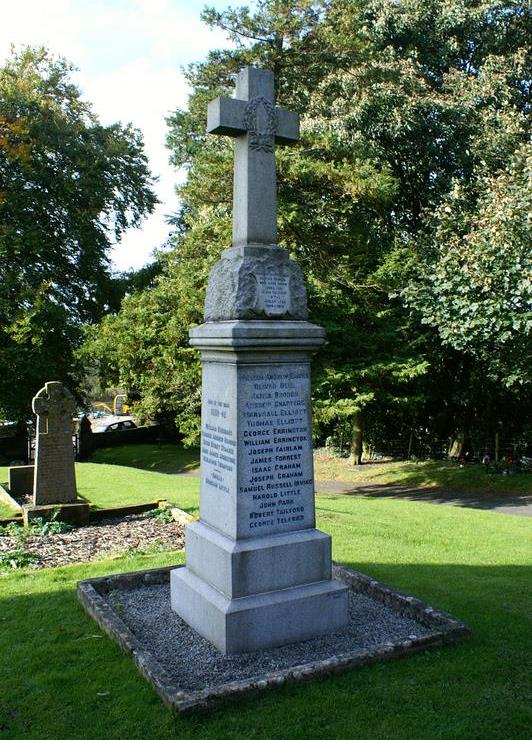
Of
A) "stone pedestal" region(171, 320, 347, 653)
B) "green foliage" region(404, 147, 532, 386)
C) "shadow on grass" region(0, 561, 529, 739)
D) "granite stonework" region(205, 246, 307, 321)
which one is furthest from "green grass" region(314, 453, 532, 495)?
"granite stonework" region(205, 246, 307, 321)

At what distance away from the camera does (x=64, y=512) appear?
11.0 m

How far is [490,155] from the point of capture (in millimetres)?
18484

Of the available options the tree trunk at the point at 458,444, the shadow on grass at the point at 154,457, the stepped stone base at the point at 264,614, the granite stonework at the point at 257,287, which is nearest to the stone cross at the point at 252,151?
the granite stonework at the point at 257,287

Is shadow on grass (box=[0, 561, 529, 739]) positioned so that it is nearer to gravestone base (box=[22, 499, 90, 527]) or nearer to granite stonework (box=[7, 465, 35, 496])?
gravestone base (box=[22, 499, 90, 527])

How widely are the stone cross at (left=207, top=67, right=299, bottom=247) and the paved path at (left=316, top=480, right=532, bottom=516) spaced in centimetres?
1289

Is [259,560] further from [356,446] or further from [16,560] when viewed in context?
[356,446]

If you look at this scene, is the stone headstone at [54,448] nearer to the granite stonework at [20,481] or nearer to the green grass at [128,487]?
the green grass at [128,487]

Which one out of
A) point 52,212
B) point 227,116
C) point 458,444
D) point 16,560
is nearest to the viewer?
point 227,116

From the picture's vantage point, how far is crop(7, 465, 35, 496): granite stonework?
44.9ft

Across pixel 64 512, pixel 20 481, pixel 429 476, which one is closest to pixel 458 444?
pixel 429 476

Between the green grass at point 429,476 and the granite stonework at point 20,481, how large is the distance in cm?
1137

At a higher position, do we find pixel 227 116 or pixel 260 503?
pixel 227 116

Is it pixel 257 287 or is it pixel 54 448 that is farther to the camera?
pixel 54 448

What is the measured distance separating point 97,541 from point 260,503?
16.9 ft
